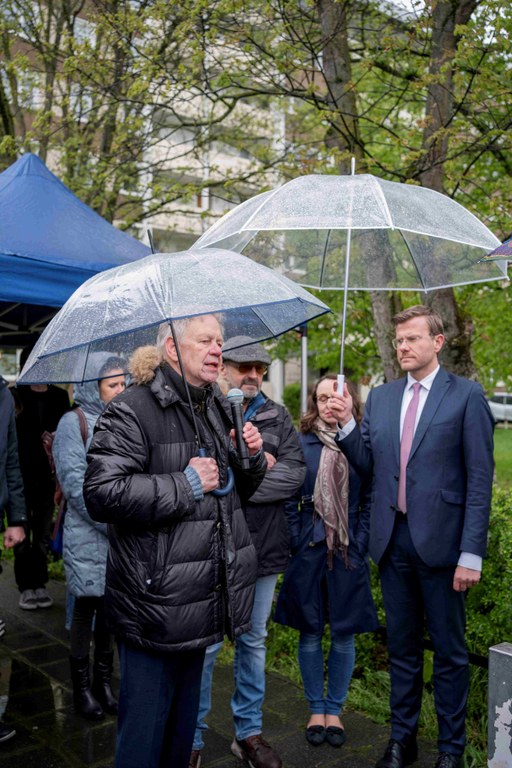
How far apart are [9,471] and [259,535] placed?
158cm

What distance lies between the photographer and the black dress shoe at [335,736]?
3893 mm

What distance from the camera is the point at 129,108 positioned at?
899 cm

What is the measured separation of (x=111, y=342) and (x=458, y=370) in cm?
399

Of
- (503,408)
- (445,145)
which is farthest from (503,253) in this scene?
(503,408)

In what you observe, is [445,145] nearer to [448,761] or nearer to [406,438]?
[406,438]

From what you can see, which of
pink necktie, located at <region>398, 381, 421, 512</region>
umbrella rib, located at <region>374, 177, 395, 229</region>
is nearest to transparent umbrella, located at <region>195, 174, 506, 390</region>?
umbrella rib, located at <region>374, 177, 395, 229</region>

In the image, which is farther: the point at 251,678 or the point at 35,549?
the point at 35,549

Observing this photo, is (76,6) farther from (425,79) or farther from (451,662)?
(451,662)

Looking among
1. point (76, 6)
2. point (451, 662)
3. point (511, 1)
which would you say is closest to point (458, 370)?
point (511, 1)

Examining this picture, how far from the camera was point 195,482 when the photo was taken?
267 centimetres

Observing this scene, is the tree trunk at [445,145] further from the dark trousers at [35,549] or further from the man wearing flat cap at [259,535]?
the dark trousers at [35,549]

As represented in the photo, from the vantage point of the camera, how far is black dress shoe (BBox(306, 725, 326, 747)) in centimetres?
390

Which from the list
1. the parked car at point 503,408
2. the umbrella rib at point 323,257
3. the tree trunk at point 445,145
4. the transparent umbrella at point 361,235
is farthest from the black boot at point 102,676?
the parked car at point 503,408

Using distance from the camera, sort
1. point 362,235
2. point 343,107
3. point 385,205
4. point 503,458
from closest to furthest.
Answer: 1. point 385,205
2. point 362,235
3. point 343,107
4. point 503,458
